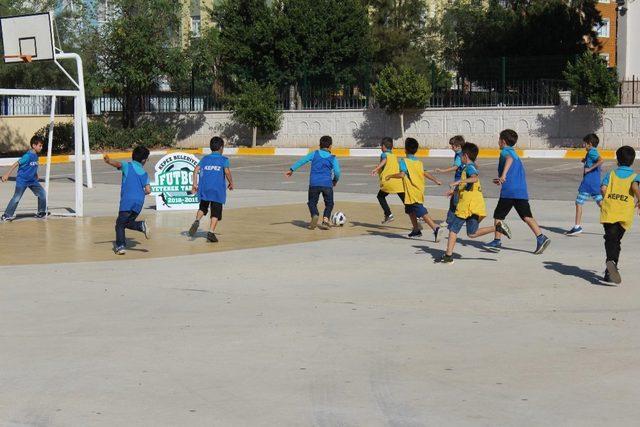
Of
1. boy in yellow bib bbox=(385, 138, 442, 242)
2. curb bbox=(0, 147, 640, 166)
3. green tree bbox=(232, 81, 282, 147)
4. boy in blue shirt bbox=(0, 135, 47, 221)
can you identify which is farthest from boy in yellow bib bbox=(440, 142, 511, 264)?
green tree bbox=(232, 81, 282, 147)

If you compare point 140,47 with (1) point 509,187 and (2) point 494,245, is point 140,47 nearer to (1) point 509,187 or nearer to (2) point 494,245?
(1) point 509,187

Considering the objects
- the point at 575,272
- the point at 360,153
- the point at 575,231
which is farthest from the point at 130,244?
the point at 360,153

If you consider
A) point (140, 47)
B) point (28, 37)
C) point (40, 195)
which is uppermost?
point (140, 47)

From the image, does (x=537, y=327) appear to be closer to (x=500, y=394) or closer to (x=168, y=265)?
(x=500, y=394)

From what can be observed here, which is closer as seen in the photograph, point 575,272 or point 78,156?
point 575,272

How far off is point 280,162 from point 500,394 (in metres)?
29.3

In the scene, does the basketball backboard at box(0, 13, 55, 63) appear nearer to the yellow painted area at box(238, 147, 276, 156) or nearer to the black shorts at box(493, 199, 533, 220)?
the black shorts at box(493, 199, 533, 220)

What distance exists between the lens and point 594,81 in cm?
3600

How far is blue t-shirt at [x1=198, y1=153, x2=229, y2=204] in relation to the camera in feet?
48.9

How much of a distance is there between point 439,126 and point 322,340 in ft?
106

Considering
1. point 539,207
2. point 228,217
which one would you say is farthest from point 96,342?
point 539,207

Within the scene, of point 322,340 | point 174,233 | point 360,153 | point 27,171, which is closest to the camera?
point 322,340

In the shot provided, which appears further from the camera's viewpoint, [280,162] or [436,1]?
[436,1]

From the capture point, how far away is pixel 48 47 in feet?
80.6
